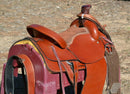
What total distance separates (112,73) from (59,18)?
20.6 feet

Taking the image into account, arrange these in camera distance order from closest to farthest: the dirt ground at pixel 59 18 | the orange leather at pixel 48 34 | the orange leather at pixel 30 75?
the orange leather at pixel 30 75 < the orange leather at pixel 48 34 < the dirt ground at pixel 59 18

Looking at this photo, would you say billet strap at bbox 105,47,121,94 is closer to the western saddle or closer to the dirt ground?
the western saddle

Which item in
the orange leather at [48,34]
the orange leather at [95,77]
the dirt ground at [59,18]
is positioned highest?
the dirt ground at [59,18]

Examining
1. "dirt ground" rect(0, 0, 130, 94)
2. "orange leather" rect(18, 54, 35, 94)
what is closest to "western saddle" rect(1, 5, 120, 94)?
"orange leather" rect(18, 54, 35, 94)

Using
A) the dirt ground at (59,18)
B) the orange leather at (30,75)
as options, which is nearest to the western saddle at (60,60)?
the orange leather at (30,75)

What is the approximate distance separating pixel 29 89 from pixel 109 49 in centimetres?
112

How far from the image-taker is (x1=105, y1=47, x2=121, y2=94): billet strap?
2357 millimetres

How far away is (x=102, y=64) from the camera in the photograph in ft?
7.38

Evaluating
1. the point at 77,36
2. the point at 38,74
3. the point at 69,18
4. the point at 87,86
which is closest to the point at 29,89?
the point at 38,74

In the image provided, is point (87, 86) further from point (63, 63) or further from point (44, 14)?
point (44, 14)

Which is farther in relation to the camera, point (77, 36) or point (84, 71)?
point (77, 36)

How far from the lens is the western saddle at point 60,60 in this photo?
1.78m

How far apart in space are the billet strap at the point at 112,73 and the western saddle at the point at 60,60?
2 cm

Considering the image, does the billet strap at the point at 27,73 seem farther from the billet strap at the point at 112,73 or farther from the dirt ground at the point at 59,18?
the dirt ground at the point at 59,18
